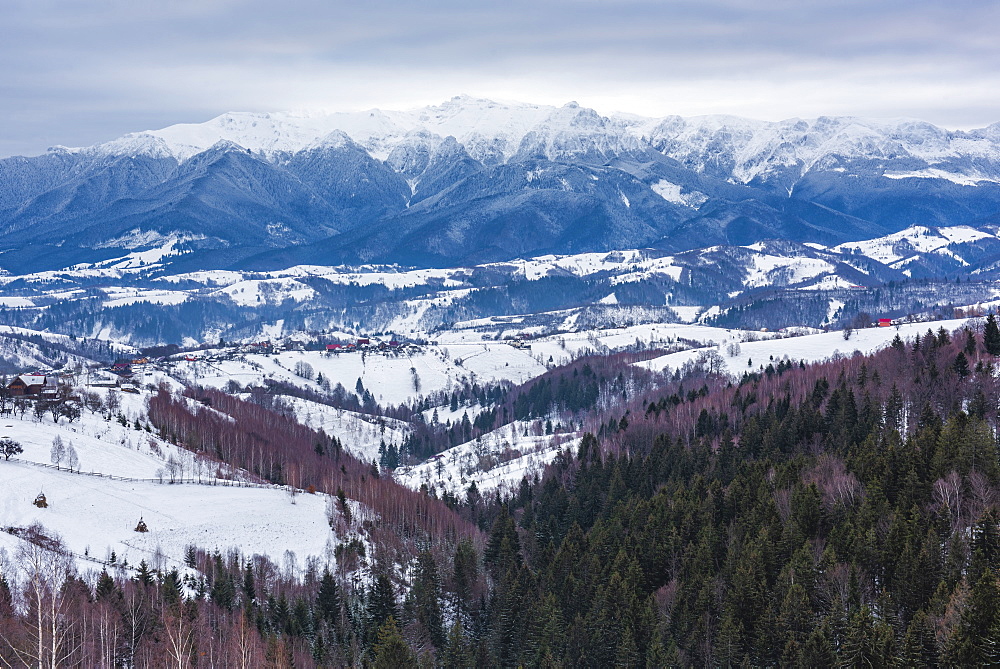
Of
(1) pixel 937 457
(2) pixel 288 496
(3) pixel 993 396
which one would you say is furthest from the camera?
(2) pixel 288 496

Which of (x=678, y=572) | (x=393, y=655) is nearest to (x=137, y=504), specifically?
(x=393, y=655)

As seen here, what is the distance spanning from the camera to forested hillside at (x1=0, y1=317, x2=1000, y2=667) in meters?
66.2

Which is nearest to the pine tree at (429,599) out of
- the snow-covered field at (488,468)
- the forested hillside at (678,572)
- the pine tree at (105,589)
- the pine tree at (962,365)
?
the forested hillside at (678,572)

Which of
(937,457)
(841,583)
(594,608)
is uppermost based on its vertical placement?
(937,457)

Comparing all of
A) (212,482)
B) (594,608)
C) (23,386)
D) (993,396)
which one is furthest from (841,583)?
(23,386)

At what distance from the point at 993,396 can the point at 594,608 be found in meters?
50.8

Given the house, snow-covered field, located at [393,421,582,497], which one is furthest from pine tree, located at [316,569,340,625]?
the house

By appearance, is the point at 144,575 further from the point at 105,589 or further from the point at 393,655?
the point at 393,655

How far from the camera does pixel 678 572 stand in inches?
3430

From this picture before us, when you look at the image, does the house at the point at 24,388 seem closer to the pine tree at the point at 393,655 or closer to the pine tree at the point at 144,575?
the pine tree at the point at 144,575

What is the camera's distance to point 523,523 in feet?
429

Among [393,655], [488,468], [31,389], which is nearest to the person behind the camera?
[393,655]

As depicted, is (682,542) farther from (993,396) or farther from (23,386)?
(23,386)

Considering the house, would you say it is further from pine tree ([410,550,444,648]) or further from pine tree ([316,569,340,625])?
pine tree ([410,550,444,648])
